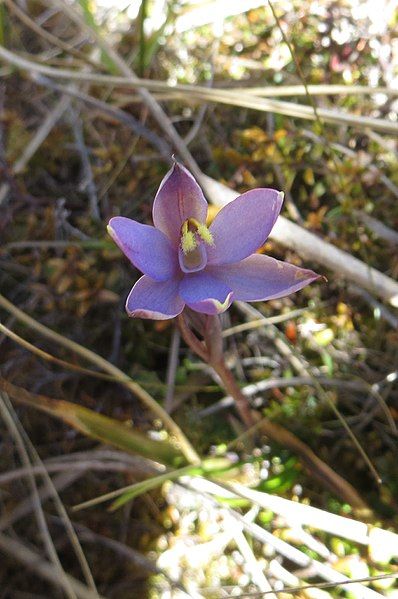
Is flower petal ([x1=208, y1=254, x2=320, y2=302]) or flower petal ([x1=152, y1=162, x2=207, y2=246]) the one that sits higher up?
flower petal ([x1=152, y1=162, x2=207, y2=246])

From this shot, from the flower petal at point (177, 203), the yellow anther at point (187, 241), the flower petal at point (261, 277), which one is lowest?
the flower petal at point (261, 277)

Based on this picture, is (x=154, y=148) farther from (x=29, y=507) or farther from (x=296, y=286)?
(x=296, y=286)

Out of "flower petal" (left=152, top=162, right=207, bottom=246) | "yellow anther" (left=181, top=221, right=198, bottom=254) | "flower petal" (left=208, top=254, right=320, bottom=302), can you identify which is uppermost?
"flower petal" (left=152, top=162, right=207, bottom=246)

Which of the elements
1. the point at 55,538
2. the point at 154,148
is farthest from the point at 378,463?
the point at 154,148
